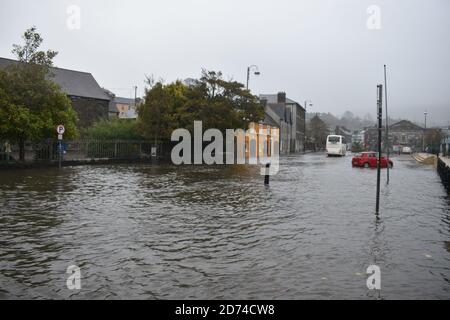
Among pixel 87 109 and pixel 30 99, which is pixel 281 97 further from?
pixel 30 99

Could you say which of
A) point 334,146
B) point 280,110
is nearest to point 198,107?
point 334,146

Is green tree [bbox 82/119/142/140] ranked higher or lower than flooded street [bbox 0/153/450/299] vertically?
higher

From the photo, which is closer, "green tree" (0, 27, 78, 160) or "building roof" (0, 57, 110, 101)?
"green tree" (0, 27, 78, 160)

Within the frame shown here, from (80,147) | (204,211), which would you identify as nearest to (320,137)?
(80,147)

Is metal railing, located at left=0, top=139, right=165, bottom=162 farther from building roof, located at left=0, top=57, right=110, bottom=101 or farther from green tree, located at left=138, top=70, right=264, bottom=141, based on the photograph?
building roof, located at left=0, top=57, right=110, bottom=101

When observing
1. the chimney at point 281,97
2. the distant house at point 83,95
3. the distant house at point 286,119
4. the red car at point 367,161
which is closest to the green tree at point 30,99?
the red car at point 367,161

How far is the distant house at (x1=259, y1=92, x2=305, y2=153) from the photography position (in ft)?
270

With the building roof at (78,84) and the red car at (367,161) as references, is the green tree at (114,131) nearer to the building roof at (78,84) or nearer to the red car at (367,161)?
the red car at (367,161)

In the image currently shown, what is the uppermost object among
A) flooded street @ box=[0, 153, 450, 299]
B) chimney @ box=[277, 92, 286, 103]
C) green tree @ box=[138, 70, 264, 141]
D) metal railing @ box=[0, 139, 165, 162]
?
chimney @ box=[277, 92, 286, 103]

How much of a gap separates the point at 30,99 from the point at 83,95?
128ft

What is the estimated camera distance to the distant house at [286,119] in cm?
8225

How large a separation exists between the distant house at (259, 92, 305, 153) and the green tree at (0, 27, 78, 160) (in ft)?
163

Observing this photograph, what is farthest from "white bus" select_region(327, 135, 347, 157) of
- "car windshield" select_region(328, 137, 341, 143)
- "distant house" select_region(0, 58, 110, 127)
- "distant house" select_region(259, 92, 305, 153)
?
"distant house" select_region(0, 58, 110, 127)

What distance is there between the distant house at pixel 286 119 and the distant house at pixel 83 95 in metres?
27.3
